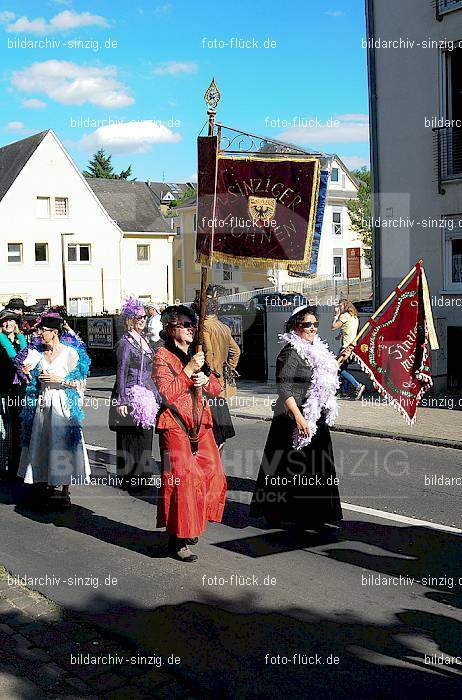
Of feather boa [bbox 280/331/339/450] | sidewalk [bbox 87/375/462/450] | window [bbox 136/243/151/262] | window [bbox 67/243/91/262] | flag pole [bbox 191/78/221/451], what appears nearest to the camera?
flag pole [bbox 191/78/221/451]

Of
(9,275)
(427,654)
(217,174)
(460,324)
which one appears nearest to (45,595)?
(427,654)

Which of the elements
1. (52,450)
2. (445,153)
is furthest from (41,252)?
(52,450)

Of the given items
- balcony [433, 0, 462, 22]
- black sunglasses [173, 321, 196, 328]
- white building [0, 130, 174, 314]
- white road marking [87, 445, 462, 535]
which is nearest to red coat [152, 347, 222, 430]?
black sunglasses [173, 321, 196, 328]

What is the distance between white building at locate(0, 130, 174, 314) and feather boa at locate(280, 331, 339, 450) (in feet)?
118

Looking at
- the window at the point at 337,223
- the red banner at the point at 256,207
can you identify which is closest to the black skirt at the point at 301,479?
the red banner at the point at 256,207

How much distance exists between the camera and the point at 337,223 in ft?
186

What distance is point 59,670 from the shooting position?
4.29 m

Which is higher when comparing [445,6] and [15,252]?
[445,6]

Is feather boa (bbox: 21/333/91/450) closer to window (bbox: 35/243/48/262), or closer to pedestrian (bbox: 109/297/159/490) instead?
pedestrian (bbox: 109/297/159/490)

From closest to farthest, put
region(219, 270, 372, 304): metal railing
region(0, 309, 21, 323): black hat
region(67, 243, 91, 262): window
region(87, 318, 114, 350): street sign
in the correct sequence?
region(0, 309, 21, 323): black hat < region(87, 318, 114, 350): street sign < region(67, 243, 91, 262): window < region(219, 270, 372, 304): metal railing

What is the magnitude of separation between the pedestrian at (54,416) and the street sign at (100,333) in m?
16.7

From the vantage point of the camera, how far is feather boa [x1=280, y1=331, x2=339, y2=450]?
6.68 meters

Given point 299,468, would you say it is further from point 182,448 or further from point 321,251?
point 321,251

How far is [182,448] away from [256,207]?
203cm
